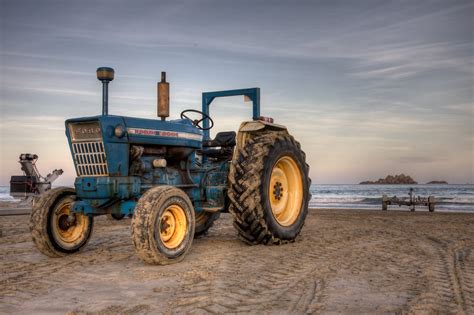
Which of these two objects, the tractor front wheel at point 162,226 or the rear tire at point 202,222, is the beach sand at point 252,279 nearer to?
the tractor front wheel at point 162,226

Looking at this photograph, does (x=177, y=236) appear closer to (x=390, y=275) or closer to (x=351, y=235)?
(x=390, y=275)

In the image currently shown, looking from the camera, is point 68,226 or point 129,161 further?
point 68,226

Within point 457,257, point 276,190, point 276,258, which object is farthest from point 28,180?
point 457,257

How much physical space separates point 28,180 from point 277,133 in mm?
11759

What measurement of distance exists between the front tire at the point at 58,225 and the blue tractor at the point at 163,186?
0.01 m

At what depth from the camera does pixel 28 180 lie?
16.2 metres

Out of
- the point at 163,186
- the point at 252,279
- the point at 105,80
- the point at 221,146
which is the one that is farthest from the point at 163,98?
the point at 252,279

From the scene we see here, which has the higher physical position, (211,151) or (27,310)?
(211,151)

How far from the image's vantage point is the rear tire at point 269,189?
21.1ft

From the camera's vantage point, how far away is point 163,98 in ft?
21.7

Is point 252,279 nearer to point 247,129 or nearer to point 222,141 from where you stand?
point 247,129

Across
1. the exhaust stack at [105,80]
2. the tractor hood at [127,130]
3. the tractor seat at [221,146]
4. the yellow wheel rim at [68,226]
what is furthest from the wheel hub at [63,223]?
the tractor seat at [221,146]

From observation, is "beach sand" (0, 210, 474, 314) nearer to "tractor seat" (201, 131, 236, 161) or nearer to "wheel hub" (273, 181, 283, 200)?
"wheel hub" (273, 181, 283, 200)

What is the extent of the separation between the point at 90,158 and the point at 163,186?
113 centimetres
